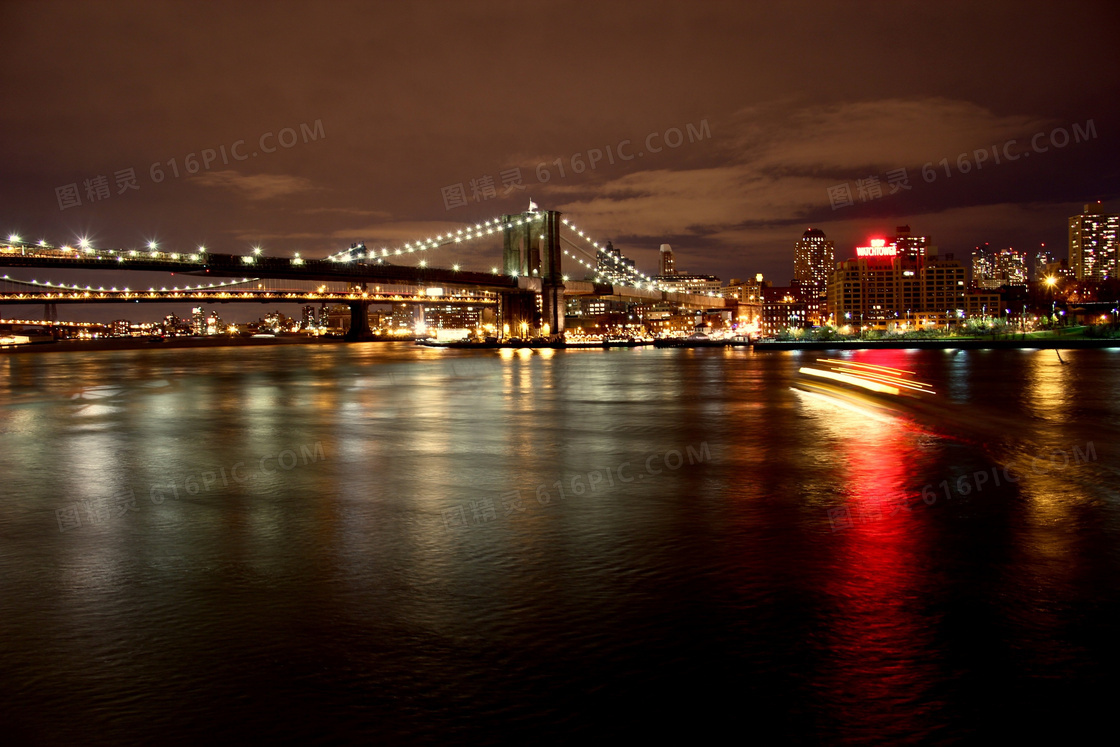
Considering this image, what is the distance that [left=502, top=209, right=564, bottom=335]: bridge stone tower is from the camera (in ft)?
294

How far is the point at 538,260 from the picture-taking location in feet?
303

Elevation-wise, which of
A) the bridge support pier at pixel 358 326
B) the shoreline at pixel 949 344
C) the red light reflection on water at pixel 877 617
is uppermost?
the bridge support pier at pixel 358 326

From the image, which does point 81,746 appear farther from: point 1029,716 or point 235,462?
point 235,462

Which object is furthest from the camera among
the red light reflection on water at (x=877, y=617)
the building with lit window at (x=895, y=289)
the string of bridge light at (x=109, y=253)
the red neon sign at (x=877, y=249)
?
the building with lit window at (x=895, y=289)

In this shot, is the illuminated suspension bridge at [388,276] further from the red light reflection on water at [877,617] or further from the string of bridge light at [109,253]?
the red light reflection on water at [877,617]

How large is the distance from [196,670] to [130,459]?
965cm

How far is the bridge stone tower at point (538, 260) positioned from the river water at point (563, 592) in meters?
76.7

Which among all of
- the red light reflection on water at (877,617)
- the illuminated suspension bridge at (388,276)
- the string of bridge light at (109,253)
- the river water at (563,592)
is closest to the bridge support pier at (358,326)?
the illuminated suspension bridge at (388,276)

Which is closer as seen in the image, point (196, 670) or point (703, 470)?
point (196, 670)

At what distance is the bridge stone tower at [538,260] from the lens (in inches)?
3533

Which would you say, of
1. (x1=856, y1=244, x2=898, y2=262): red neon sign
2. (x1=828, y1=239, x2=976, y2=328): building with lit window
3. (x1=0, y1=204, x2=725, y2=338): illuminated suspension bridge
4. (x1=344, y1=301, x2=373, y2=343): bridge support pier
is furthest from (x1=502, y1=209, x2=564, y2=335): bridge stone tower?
(x1=828, y1=239, x2=976, y2=328): building with lit window

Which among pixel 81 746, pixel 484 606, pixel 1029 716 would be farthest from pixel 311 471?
pixel 1029 716

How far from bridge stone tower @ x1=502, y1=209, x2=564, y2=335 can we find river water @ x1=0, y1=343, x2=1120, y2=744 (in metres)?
76.7

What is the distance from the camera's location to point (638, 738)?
385 centimetres
